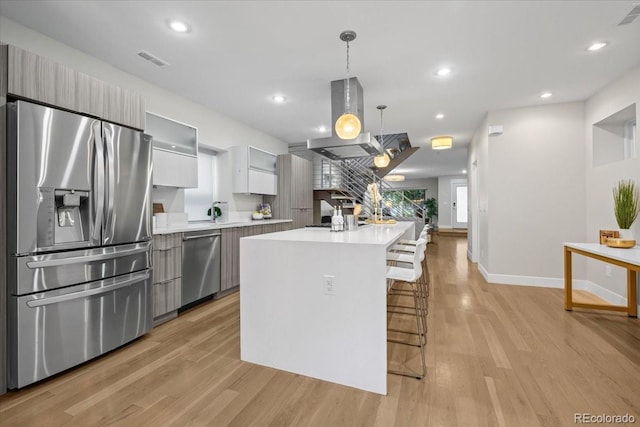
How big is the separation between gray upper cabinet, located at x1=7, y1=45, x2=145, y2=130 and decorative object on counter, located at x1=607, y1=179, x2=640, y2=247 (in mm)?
5030

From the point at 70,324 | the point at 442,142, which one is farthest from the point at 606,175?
the point at 70,324

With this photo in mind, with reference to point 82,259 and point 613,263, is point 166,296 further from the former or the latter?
point 613,263

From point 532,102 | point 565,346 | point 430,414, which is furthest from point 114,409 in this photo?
point 532,102

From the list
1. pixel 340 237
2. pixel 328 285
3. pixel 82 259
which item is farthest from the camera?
pixel 340 237

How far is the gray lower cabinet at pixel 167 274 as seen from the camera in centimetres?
304

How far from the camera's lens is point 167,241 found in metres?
3.16

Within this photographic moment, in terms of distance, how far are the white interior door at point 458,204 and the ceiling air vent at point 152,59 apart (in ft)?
43.4

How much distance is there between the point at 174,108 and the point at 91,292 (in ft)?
8.61

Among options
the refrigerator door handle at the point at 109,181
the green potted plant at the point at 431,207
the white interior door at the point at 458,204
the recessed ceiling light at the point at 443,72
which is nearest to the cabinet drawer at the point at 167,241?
the refrigerator door handle at the point at 109,181

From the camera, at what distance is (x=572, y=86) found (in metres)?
3.74

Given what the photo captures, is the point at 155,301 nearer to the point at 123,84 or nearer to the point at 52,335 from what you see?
the point at 52,335

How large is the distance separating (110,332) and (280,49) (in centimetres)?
290

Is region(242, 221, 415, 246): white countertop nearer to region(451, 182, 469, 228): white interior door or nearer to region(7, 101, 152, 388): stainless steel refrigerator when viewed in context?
region(7, 101, 152, 388): stainless steel refrigerator

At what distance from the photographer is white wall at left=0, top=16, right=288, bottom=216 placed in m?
2.52
